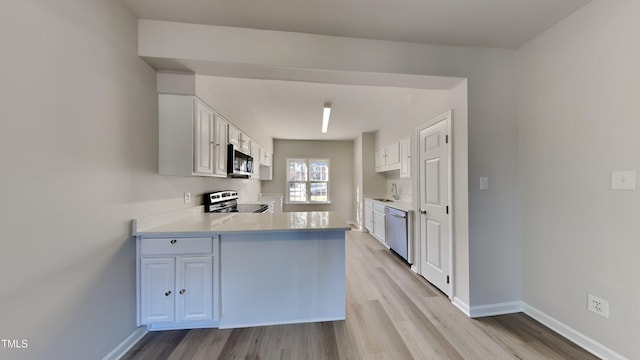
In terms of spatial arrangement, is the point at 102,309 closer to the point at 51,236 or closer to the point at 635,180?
the point at 51,236

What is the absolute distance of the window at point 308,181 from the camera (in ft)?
23.6

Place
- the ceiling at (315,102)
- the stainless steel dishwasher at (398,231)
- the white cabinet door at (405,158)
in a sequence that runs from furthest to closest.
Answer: the white cabinet door at (405,158), the stainless steel dishwasher at (398,231), the ceiling at (315,102)

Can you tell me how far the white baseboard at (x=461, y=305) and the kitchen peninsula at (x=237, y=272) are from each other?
47.8 inches

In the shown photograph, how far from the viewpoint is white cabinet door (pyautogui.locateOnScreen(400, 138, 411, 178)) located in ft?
13.6

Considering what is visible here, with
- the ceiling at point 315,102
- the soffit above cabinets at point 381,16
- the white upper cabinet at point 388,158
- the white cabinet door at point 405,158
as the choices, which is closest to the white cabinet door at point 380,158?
the white upper cabinet at point 388,158

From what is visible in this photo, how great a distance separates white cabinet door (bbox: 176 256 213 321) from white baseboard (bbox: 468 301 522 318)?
244 cm

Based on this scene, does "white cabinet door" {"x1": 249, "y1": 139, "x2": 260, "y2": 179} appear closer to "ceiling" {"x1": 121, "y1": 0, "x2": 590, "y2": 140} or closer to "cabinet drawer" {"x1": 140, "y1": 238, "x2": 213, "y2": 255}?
"ceiling" {"x1": 121, "y1": 0, "x2": 590, "y2": 140}

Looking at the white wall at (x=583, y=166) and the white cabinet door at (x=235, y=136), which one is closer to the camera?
the white wall at (x=583, y=166)

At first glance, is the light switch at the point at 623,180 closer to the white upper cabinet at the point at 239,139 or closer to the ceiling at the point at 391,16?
the ceiling at the point at 391,16

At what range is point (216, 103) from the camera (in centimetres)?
281

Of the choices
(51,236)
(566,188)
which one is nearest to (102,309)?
(51,236)

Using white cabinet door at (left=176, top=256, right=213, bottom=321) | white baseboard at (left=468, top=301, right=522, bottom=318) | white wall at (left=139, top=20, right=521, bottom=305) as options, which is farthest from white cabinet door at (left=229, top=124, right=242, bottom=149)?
white baseboard at (left=468, top=301, right=522, bottom=318)

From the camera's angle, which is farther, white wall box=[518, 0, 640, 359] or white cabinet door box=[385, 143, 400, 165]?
white cabinet door box=[385, 143, 400, 165]

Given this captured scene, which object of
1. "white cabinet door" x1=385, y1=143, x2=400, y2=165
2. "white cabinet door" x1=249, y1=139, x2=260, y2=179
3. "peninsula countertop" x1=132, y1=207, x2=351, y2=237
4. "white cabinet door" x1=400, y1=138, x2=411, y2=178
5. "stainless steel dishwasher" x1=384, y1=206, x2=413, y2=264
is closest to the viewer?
"peninsula countertop" x1=132, y1=207, x2=351, y2=237
